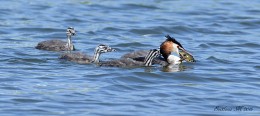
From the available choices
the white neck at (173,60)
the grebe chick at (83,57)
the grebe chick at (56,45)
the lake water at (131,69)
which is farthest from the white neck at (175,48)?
the grebe chick at (56,45)

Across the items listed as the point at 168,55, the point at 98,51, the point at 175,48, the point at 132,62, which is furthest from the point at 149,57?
the point at 175,48

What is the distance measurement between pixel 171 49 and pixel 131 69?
1999mm

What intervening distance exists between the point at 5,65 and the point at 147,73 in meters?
2.95

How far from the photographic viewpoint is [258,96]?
14938 mm

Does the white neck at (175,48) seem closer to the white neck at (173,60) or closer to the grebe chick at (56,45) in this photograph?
the white neck at (173,60)

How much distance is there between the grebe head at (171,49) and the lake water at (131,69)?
0.38 m

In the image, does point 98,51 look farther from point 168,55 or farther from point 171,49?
point 171,49

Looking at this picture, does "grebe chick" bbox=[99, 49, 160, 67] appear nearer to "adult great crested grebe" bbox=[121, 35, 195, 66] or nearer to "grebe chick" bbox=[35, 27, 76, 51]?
"adult great crested grebe" bbox=[121, 35, 195, 66]

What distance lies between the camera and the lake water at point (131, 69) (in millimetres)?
13916

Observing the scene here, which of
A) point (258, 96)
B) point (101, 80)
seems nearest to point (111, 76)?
point (101, 80)

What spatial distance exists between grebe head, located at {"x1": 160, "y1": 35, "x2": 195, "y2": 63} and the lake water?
38cm

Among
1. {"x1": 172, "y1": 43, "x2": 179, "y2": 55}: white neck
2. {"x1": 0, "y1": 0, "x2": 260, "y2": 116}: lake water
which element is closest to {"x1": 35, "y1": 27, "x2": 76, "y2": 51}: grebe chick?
{"x1": 0, "y1": 0, "x2": 260, "y2": 116}: lake water

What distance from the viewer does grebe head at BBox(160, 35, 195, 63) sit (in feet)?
62.5

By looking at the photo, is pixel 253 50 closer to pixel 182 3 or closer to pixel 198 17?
pixel 198 17
